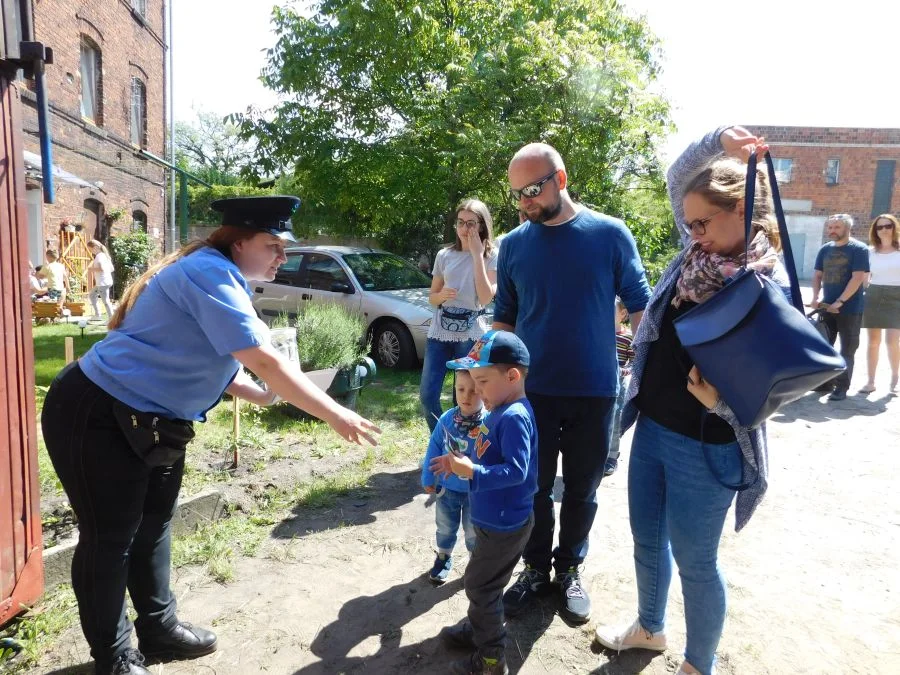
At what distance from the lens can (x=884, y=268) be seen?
7.41 metres

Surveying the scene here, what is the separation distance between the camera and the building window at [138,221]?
1908 centimetres

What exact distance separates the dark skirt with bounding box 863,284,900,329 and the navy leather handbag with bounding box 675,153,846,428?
6.67 m

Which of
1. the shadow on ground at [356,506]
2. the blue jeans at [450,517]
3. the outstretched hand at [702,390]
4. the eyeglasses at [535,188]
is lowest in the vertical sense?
the shadow on ground at [356,506]

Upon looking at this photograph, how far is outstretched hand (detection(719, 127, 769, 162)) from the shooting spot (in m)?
1.91

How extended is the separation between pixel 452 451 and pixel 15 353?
1.75 m

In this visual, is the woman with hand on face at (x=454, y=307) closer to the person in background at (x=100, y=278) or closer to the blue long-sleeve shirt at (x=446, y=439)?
the blue long-sleeve shirt at (x=446, y=439)

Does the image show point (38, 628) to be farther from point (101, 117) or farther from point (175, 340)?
point (101, 117)

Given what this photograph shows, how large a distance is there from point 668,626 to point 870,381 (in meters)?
6.02

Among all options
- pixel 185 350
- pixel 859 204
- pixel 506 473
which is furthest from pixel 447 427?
pixel 859 204

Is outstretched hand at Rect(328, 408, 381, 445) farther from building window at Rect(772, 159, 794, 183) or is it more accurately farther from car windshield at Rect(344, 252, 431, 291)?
building window at Rect(772, 159, 794, 183)

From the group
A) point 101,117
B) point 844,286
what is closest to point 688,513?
point 844,286

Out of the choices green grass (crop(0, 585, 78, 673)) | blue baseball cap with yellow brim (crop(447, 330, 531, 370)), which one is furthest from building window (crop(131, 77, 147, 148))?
blue baseball cap with yellow brim (crop(447, 330, 531, 370))

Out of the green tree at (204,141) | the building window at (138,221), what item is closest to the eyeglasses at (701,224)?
the building window at (138,221)

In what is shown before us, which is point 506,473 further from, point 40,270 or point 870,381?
point 40,270
